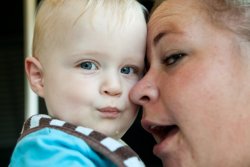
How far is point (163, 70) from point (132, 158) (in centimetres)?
30

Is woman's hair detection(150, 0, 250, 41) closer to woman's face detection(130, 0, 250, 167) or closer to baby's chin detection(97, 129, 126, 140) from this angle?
woman's face detection(130, 0, 250, 167)

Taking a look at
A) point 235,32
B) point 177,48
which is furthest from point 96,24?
point 235,32

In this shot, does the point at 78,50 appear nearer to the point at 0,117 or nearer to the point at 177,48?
the point at 177,48

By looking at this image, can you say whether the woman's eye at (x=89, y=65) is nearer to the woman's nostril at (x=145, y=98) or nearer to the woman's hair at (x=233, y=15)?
the woman's nostril at (x=145, y=98)

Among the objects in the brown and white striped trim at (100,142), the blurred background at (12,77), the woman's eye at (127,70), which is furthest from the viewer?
the blurred background at (12,77)

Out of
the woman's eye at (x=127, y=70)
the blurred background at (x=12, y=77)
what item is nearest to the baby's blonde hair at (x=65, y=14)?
→ the woman's eye at (x=127, y=70)

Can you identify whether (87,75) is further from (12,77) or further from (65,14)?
(12,77)

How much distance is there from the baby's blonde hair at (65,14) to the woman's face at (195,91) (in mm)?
131

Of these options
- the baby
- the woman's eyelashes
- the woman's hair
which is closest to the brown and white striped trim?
the baby

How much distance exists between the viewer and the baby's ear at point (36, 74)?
1440 mm

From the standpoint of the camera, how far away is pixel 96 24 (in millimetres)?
1368

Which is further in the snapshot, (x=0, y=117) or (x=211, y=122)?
(x=0, y=117)

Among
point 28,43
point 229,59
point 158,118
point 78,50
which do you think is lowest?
point 28,43

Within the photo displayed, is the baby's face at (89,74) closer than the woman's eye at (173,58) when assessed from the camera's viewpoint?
Yes
